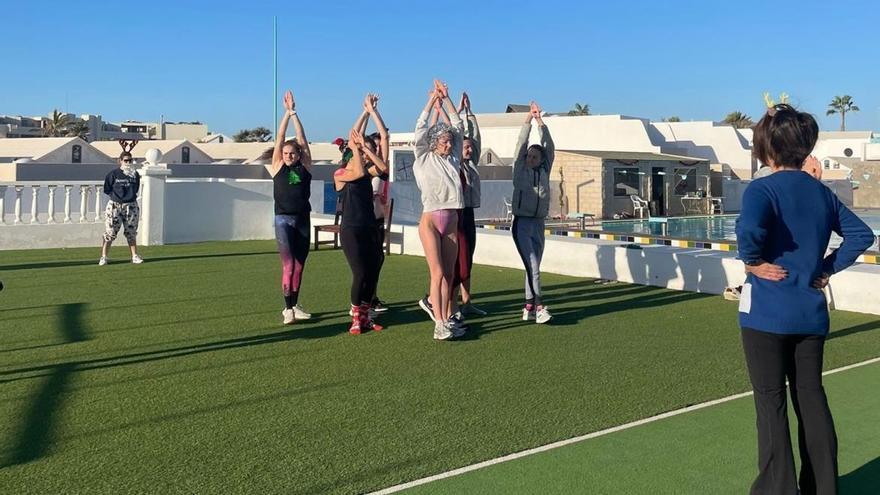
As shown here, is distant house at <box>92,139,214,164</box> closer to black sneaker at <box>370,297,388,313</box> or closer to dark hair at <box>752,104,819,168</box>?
black sneaker at <box>370,297,388,313</box>

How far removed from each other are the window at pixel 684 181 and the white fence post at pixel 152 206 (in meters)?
25.2

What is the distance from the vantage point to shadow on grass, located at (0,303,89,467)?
377 centimetres

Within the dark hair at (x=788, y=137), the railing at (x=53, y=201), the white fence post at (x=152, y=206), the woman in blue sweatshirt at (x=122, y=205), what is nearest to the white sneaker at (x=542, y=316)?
the dark hair at (x=788, y=137)

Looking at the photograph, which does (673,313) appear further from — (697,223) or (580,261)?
(697,223)

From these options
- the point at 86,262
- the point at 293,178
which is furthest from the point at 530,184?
the point at 86,262

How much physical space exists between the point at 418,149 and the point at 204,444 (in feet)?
11.0

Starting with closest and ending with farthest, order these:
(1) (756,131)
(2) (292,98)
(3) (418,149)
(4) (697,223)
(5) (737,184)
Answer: (1) (756,131), (3) (418,149), (2) (292,98), (4) (697,223), (5) (737,184)

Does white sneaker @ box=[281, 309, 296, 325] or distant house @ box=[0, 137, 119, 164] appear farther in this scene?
distant house @ box=[0, 137, 119, 164]

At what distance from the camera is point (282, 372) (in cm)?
542

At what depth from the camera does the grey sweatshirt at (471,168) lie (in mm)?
7683

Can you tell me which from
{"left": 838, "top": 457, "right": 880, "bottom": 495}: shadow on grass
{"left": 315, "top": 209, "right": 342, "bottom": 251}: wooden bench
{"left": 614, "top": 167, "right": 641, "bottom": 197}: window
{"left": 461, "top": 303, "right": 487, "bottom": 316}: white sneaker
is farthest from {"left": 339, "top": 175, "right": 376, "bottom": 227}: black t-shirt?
{"left": 614, "top": 167, "right": 641, "bottom": 197}: window

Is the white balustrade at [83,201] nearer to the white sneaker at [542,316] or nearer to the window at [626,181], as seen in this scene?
the white sneaker at [542,316]

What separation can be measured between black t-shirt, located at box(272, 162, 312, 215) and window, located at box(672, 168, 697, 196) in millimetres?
29865

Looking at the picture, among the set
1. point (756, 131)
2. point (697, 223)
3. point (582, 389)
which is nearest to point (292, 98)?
point (582, 389)
